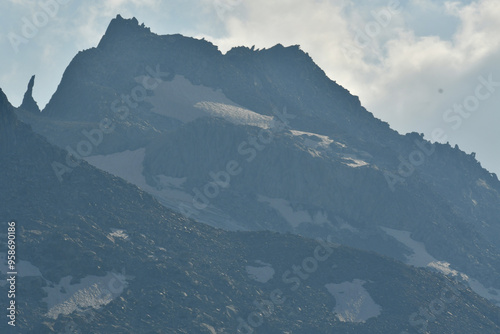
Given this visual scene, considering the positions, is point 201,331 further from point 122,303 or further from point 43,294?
point 43,294

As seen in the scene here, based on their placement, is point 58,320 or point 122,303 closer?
point 58,320

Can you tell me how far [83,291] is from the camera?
19788 centimetres

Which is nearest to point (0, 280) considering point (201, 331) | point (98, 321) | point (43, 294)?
point (43, 294)

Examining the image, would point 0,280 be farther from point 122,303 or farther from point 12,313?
point 122,303

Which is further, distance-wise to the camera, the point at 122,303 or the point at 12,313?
the point at 122,303

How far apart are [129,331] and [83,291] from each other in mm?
15424

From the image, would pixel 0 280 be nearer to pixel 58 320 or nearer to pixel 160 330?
pixel 58 320

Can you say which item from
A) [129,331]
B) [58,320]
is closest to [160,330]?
[129,331]

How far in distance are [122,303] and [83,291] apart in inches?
317

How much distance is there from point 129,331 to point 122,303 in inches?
439

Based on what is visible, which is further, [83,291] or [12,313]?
[83,291]

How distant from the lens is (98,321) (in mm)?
188500

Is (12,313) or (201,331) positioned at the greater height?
(201,331)

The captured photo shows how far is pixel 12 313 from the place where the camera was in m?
183
